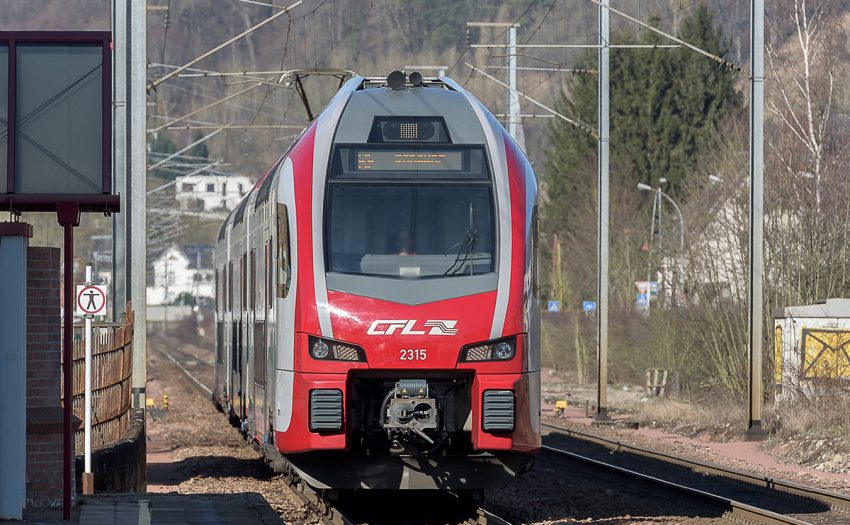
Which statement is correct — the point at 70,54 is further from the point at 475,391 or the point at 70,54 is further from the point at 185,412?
the point at 185,412

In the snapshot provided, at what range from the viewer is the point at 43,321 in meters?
12.2

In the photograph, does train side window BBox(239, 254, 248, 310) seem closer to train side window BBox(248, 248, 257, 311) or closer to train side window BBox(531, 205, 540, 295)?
train side window BBox(248, 248, 257, 311)

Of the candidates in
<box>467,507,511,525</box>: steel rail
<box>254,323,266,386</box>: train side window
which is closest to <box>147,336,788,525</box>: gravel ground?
<box>467,507,511,525</box>: steel rail

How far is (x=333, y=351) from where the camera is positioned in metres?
12.8

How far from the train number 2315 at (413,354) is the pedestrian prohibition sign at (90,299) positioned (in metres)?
6.65

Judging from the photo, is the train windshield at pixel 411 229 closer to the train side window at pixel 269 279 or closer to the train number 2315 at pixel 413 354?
the train number 2315 at pixel 413 354

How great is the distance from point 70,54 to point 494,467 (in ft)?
16.1

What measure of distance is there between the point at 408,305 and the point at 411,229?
771 mm

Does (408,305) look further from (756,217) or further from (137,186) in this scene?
(756,217)

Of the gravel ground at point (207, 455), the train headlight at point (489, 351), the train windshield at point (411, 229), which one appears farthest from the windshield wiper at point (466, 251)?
the gravel ground at point (207, 455)

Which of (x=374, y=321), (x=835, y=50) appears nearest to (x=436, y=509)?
(x=374, y=321)

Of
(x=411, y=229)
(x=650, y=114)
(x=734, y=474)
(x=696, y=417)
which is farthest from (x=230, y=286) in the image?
(x=650, y=114)

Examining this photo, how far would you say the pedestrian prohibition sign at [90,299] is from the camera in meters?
18.5

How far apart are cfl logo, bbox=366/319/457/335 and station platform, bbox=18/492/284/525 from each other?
1743 mm
